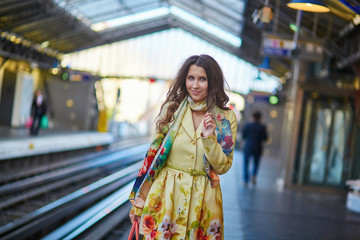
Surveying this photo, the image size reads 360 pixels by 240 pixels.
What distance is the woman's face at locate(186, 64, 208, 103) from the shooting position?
2672 mm

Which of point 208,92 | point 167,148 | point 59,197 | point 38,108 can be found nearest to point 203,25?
point 38,108

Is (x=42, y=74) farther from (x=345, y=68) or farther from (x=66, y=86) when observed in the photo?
(x=345, y=68)

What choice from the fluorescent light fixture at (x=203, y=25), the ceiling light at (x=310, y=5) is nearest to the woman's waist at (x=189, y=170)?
the ceiling light at (x=310, y=5)

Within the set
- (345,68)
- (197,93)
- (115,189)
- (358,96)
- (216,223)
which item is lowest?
(115,189)

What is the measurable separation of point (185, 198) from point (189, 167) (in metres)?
0.17

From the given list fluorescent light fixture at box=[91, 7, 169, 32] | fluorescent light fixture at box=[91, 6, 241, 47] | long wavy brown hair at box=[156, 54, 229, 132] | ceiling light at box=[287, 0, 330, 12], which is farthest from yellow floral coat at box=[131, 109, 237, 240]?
fluorescent light fixture at box=[91, 7, 169, 32]

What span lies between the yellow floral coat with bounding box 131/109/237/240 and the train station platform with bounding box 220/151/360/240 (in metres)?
3.60

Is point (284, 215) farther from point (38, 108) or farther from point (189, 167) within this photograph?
point (38, 108)

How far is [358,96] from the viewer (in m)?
11.6

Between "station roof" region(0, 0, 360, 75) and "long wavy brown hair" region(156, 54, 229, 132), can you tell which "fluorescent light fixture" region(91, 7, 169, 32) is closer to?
"station roof" region(0, 0, 360, 75)

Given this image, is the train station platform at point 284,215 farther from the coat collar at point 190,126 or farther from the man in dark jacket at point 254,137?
the coat collar at point 190,126

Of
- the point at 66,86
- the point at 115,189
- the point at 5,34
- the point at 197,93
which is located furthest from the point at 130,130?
the point at 197,93

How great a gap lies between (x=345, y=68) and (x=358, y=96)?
1.27 m

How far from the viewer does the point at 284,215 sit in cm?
829
